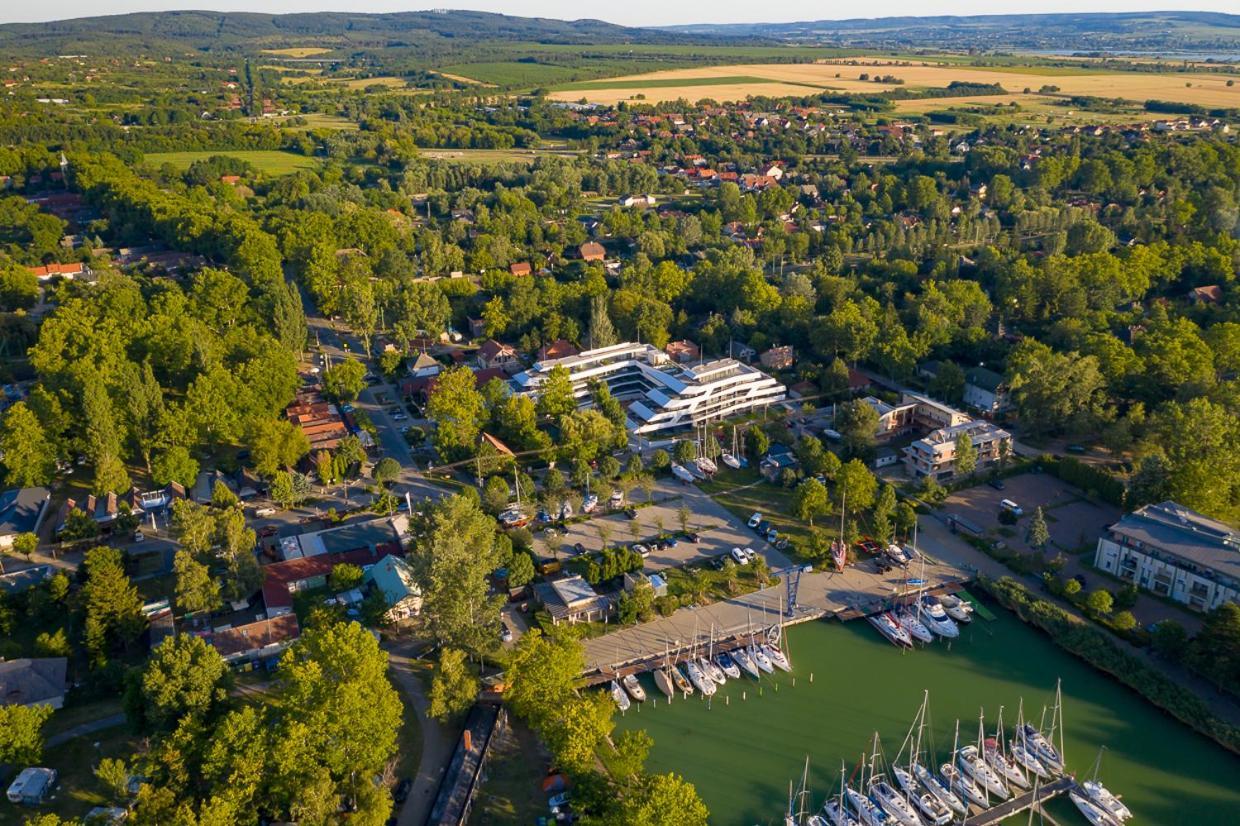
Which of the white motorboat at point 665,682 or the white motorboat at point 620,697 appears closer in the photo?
the white motorboat at point 620,697

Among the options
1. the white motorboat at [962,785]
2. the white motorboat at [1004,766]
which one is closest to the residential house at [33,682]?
the white motorboat at [962,785]

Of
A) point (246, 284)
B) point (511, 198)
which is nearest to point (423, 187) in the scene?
point (511, 198)

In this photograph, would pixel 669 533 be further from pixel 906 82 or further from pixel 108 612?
pixel 906 82

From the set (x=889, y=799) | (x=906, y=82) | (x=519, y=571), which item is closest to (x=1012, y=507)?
(x=889, y=799)

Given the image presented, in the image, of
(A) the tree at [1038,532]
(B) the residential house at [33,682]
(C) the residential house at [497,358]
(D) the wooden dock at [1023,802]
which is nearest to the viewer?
(D) the wooden dock at [1023,802]

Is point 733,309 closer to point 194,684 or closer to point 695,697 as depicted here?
point 695,697

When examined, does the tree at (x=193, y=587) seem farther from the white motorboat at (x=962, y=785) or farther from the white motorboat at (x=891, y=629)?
the white motorboat at (x=962, y=785)

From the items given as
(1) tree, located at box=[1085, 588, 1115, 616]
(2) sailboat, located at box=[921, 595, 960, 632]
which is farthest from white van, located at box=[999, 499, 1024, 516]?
(2) sailboat, located at box=[921, 595, 960, 632]
